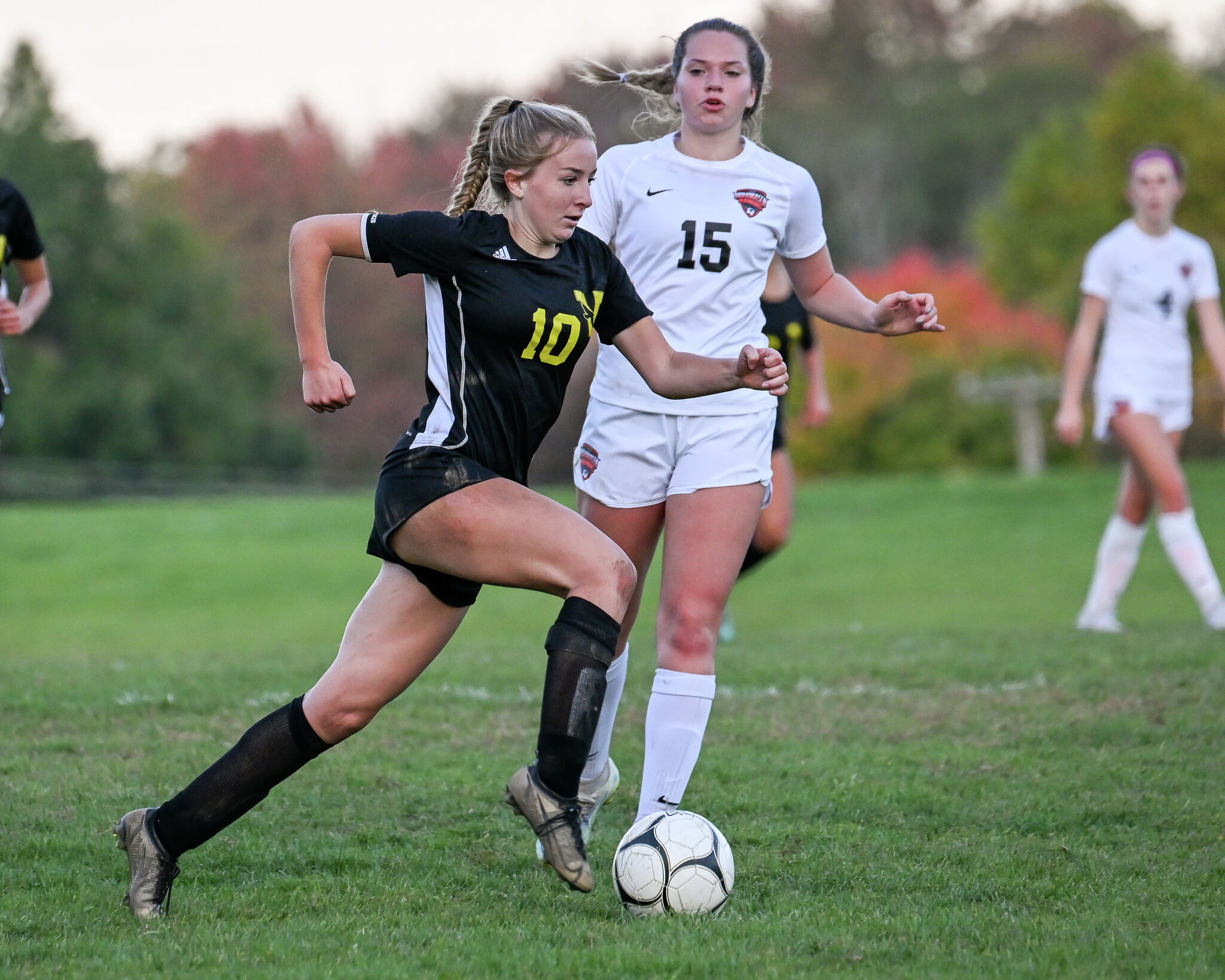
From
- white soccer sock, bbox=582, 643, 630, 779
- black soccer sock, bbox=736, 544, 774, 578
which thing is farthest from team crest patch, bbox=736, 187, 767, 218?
black soccer sock, bbox=736, 544, 774, 578

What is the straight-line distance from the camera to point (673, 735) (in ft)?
14.2

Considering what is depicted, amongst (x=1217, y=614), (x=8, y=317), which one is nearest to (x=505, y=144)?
(x=8, y=317)

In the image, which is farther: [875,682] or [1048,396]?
[1048,396]

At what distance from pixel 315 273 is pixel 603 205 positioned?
1.15 m

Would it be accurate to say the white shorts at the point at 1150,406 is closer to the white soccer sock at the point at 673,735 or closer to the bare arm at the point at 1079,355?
the bare arm at the point at 1079,355

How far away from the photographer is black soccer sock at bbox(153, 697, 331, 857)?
12.5 feet

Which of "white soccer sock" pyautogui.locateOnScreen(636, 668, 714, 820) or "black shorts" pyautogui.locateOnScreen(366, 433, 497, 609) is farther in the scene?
"white soccer sock" pyautogui.locateOnScreen(636, 668, 714, 820)

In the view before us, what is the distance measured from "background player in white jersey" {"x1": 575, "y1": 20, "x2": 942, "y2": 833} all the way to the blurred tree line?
23858mm

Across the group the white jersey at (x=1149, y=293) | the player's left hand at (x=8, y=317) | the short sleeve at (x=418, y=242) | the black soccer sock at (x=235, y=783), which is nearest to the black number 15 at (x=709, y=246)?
the short sleeve at (x=418, y=242)

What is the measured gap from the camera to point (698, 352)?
4621 mm

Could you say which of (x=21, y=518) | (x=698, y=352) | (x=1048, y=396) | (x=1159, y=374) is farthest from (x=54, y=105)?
(x=698, y=352)

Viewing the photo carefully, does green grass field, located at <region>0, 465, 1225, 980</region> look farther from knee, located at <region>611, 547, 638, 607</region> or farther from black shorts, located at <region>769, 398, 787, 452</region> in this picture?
black shorts, located at <region>769, 398, 787, 452</region>

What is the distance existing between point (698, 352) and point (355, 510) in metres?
17.3

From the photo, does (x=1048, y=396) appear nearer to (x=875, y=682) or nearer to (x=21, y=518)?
(x=21, y=518)
